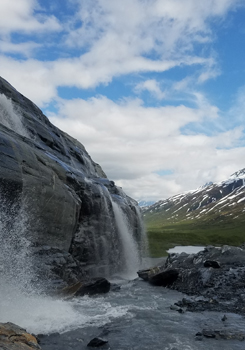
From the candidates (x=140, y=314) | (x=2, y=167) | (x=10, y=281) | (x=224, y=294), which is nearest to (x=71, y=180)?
(x=2, y=167)

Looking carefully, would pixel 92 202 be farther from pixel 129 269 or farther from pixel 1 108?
pixel 1 108

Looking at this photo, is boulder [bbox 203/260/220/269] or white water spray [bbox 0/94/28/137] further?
white water spray [bbox 0/94/28/137]

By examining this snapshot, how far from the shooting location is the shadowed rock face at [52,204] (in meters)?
30.0

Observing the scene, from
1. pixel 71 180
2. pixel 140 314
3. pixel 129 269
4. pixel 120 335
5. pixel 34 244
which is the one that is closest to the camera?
pixel 120 335

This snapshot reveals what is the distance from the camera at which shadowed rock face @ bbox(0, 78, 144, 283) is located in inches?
1179

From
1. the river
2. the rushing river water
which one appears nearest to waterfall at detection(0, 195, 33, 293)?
the river

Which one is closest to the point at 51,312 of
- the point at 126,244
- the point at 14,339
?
the point at 14,339

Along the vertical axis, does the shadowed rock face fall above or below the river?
above

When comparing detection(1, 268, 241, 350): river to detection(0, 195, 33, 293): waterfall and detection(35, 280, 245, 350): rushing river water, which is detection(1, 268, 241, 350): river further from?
detection(0, 195, 33, 293): waterfall

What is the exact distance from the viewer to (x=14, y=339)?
14297 mm

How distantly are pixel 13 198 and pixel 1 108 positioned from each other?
2558 cm

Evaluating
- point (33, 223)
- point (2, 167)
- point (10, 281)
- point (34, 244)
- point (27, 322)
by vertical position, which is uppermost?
point (2, 167)

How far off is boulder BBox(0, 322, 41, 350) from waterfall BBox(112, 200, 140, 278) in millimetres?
37384

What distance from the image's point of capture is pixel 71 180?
41312 mm
